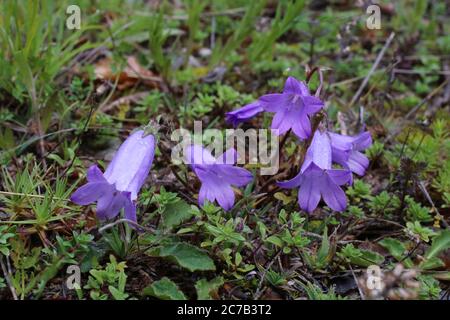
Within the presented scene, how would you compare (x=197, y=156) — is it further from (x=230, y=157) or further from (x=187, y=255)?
(x=187, y=255)

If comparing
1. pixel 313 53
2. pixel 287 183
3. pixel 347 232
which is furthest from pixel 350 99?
pixel 287 183

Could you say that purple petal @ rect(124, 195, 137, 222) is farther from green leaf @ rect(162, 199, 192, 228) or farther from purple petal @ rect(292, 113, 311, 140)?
purple petal @ rect(292, 113, 311, 140)

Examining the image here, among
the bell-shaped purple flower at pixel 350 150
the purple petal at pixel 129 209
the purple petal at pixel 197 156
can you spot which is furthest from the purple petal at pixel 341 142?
the purple petal at pixel 129 209

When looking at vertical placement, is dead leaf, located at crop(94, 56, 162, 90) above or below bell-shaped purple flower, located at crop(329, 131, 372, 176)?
above

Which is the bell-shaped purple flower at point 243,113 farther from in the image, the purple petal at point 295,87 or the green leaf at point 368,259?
the green leaf at point 368,259

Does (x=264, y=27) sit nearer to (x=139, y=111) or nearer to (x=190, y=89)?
(x=190, y=89)

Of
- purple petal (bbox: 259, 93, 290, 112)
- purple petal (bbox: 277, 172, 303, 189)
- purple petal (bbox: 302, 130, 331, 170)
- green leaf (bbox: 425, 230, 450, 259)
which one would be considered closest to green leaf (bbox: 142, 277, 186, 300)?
purple petal (bbox: 277, 172, 303, 189)
